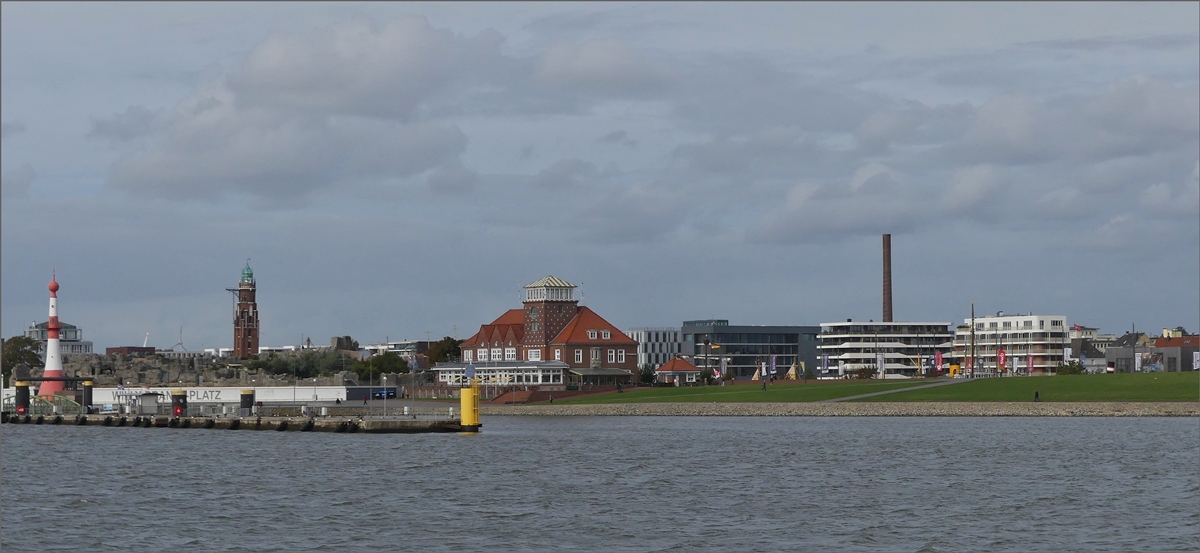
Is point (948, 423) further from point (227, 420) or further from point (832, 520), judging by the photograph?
point (832, 520)

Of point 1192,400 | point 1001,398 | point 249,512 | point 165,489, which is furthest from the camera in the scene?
point 1001,398

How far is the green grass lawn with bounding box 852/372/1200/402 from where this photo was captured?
10425cm

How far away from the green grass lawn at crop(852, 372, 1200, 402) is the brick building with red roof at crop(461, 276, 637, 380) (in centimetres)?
4568

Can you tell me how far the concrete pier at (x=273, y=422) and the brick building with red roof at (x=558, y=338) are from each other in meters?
58.4

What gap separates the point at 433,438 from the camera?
7662cm

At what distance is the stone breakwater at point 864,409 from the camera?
326 feet

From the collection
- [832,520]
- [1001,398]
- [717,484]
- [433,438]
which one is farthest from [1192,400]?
[832,520]

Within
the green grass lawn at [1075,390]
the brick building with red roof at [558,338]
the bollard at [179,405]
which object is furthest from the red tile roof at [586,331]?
the bollard at [179,405]

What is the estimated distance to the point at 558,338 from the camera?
155875 mm

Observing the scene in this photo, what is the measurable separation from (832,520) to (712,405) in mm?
76510

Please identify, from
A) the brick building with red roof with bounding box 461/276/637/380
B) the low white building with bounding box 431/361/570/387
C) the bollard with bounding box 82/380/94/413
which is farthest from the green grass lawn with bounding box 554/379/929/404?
the bollard with bounding box 82/380/94/413

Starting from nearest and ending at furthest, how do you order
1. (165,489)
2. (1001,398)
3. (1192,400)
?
1. (165,489)
2. (1192,400)
3. (1001,398)

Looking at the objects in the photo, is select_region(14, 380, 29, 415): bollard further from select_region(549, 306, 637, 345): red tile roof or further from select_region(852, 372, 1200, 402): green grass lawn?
select_region(852, 372, 1200, 402): green grass lawn

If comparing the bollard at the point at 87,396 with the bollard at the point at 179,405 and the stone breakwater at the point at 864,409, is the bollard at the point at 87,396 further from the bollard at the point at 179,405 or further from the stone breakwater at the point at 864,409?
the stone breakwater at the point at 864,409
